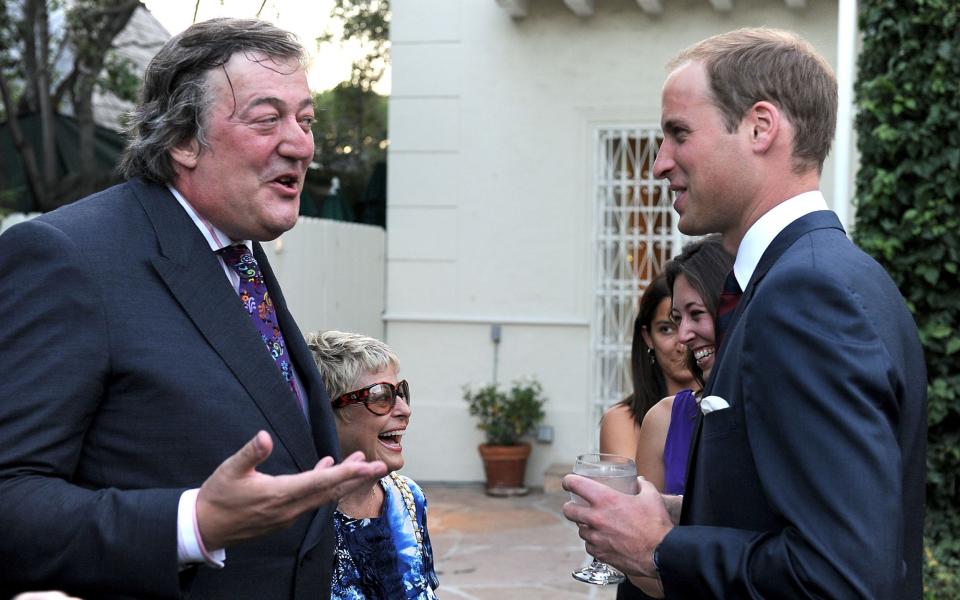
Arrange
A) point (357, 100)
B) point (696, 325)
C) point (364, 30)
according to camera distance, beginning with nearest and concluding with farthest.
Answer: point (696, 325), point (364, 30), point (357, 100)

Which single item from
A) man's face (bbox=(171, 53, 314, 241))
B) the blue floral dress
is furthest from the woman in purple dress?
man's face (bbox=(171, 53, 314, 241))

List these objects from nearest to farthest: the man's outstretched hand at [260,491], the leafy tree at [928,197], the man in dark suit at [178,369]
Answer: the man's outstretched hand at [260,491]
the man in dark suit at [178,369]
the leafy tree at [928,197]

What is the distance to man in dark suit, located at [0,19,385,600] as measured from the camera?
1661 millimetres

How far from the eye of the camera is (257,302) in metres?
2.15

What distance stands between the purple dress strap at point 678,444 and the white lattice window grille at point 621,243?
539 centimetres

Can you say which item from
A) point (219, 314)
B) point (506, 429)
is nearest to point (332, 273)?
point (506, 429)

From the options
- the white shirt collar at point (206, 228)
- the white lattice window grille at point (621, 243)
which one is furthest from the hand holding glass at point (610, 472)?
the white lattice window grille at point (621, 243)

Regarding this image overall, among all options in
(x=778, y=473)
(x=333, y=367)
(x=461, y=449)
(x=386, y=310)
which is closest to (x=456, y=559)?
(x=461, y=449)

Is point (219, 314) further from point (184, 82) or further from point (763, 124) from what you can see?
point (763, 124)

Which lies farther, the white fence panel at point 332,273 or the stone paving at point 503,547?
the white fence panel at point 332,273

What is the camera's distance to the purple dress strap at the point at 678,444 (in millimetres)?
2951

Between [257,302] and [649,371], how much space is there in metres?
1.86

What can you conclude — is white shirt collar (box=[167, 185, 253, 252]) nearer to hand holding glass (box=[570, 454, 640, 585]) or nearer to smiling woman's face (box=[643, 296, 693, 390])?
hand holding glass (box=[570, 454, 640, 585])

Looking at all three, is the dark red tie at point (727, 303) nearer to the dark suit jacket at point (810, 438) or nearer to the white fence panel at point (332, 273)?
the dark suit jacket at point (810, 438)
